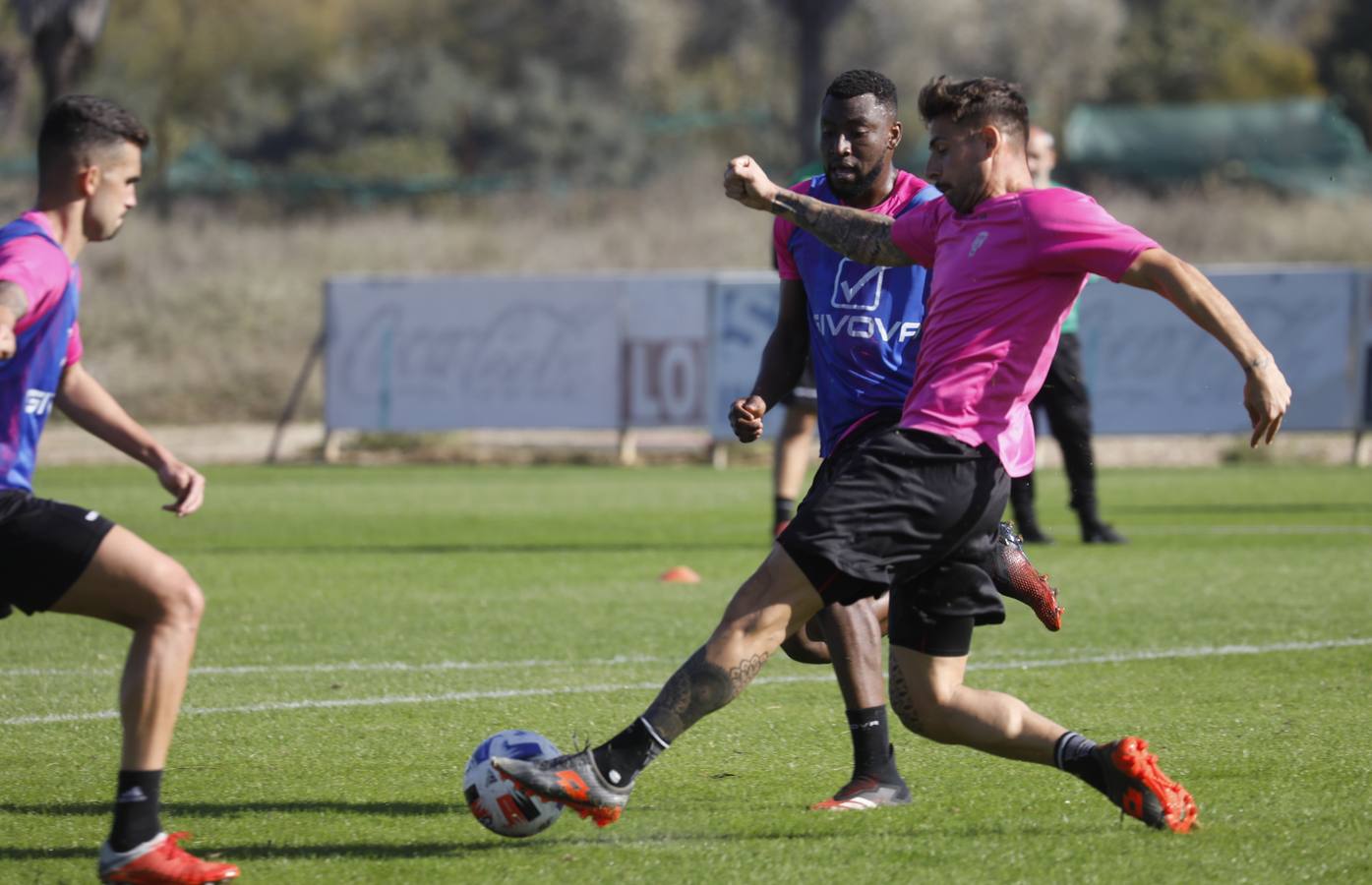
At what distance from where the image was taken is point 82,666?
7754 millimetres

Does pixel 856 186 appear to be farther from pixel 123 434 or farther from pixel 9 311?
pixel 9 311

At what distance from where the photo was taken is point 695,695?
4637 millimetres

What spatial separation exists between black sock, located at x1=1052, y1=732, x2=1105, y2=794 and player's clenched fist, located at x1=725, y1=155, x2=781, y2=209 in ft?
5.29

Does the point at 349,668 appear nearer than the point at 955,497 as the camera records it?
No

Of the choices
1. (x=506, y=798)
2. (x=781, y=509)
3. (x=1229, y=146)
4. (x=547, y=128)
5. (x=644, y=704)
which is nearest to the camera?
(x=506, y=798)

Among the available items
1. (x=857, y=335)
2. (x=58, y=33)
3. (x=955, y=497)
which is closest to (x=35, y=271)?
(x=955, y=497)

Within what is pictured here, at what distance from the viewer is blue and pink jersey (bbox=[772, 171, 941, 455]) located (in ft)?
18.0

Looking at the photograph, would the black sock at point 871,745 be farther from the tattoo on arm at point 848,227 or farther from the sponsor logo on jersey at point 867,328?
the tattoo on arm at point 848,227

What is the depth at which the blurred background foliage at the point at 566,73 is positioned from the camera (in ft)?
148

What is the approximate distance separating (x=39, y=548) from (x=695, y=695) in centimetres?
158

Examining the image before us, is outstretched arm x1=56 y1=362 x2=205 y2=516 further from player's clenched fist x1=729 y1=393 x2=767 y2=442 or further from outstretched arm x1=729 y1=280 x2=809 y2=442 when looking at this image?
outstretched arm x1=729 y1=280 x2=809 y2=442

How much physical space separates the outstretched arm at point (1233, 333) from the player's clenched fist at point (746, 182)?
3.53 feet

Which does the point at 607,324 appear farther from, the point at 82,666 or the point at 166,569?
the point at 166,569

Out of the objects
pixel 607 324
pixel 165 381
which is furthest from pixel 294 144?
pixel 607 324
